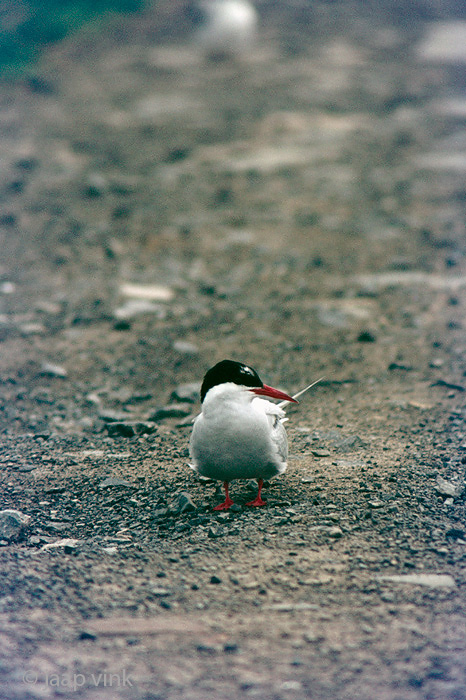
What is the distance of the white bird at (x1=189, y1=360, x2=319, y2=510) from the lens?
378 cm

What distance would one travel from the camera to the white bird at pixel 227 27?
49.0 ft

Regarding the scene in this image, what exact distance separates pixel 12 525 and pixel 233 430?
55.3 inches

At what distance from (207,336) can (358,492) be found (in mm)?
3023

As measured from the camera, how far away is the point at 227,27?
625 inches

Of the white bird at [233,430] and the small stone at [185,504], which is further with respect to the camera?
the small stone at [185,504]

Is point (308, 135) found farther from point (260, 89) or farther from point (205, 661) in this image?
point (205, 661)

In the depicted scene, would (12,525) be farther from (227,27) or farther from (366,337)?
(227,27)

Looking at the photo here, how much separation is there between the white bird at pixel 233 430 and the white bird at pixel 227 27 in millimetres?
12397

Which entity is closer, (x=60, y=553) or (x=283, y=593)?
(x=283, y=593)

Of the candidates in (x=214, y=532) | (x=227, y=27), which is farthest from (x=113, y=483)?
(x=227, y=27)

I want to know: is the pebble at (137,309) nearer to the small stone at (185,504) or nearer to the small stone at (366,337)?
the small stone at (366,337)

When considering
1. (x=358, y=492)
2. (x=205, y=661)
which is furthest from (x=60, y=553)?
(x=358, y=492)

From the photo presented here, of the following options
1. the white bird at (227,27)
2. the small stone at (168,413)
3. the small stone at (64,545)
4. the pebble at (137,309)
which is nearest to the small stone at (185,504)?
the small stone at (64,545)

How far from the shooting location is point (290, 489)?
14.1 ft
